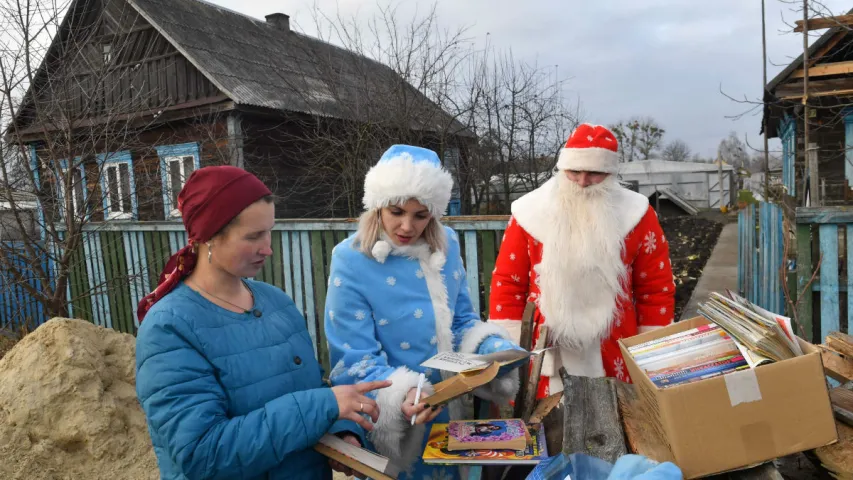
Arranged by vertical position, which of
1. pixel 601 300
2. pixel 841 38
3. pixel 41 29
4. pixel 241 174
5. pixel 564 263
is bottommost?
pixel 601 300


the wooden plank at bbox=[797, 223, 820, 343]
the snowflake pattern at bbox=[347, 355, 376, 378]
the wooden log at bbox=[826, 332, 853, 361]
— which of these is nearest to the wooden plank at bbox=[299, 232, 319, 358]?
the snowflake pattern at bbox=[347, 355, 376, 378]

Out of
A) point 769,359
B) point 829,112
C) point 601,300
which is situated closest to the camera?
point 769,359

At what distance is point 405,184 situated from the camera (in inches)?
77.1

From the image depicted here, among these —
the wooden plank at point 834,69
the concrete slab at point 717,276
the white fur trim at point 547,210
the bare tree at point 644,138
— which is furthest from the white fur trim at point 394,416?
the bare tree at point 644,138

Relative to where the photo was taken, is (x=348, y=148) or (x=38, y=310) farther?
(x=348, y=148)

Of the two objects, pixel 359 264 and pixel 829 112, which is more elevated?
pixel 829 112

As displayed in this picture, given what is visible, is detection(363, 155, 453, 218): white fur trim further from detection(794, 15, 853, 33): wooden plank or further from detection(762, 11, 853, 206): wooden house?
detection(762, 11, 853, 206): wooden house

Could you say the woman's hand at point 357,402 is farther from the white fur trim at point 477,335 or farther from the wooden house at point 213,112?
the wooden house at point 213,112

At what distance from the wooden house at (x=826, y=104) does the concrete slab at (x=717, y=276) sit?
1.58m

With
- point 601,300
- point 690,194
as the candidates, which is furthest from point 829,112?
point 690,194

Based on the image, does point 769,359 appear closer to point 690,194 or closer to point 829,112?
point 829,112

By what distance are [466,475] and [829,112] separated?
11770 millimetres

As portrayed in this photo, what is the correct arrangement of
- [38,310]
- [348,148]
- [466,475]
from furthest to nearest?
[348,148], [38,310], [466,475]

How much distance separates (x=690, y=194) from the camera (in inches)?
1320
